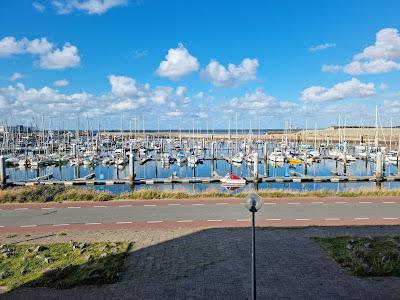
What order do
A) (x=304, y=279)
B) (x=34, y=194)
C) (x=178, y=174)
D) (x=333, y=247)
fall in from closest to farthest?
(x=304, y=279), (x=333, y=247), (x=34, y=194), (x=178, y=174)

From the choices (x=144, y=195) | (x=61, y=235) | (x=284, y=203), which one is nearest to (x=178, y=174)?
(x=144, y=195)

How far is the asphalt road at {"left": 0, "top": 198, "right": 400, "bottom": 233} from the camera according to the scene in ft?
50.0

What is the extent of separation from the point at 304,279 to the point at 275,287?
0.92 m

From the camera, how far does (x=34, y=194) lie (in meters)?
21.2

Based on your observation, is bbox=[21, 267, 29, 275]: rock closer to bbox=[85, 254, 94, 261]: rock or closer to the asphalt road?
bbox=[85, 254, 94, 261]: rock

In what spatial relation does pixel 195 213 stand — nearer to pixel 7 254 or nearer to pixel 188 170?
pixel 7 254

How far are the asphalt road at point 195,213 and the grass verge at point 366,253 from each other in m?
2.87

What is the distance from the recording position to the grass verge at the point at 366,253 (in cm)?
969

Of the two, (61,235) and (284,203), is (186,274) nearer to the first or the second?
(61,235)

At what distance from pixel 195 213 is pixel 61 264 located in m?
7.78

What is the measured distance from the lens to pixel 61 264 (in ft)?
33.6

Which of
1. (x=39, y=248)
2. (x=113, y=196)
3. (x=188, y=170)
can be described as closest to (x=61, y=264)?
A: (x=39, y=248)

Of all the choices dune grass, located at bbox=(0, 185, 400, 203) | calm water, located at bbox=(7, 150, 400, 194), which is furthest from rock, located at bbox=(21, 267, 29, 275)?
calm water, located at bbox=(7, 150, 400, 194)

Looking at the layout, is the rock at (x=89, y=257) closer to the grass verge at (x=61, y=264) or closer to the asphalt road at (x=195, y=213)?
the grass verge at (x=61, y=264)
